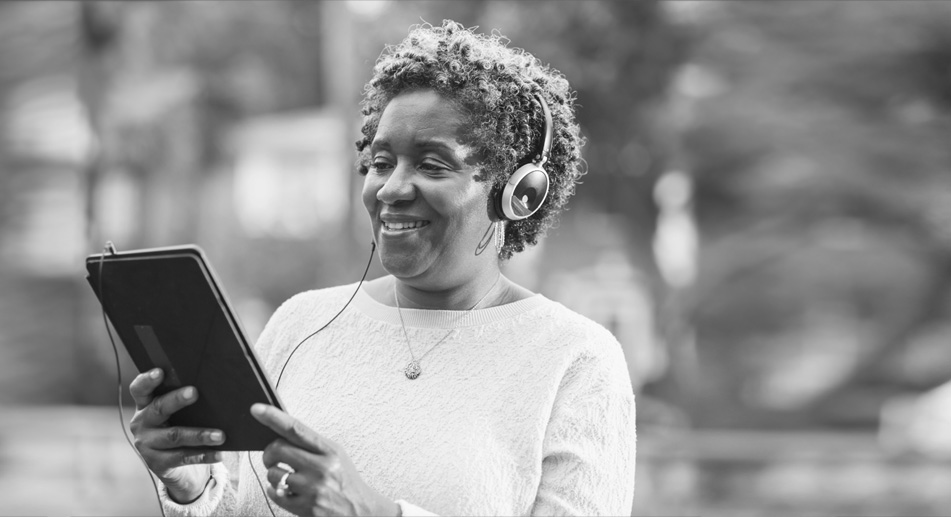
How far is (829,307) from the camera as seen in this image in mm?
8055

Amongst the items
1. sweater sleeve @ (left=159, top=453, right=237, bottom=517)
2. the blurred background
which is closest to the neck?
sweater sleeve @ (left=159, top=453, right=237, bottom=517)

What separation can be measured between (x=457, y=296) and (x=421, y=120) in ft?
1.16

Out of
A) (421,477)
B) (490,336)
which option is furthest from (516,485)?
(490,336)

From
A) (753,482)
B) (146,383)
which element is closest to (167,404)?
(146,383)

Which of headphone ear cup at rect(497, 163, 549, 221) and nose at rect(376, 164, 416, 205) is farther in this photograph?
headphone ear cup at rect(497, 163, 549, 221)

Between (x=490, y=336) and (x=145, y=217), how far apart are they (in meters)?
8.80

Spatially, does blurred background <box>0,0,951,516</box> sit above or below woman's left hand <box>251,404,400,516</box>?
above

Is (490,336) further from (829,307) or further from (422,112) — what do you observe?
(829,307)

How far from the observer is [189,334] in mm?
1501

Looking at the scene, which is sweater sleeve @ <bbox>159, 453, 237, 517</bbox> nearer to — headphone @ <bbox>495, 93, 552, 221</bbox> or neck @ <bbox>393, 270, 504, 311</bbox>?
neck @ <bbox>393, 270, 504, 311</bbox>

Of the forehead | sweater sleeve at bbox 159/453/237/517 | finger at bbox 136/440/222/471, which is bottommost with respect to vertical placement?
sweater sleeve at bbox 159/453/237/517

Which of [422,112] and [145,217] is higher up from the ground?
[145,217]

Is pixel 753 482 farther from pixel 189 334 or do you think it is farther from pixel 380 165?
pixel 189 334

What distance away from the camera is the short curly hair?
178cm
